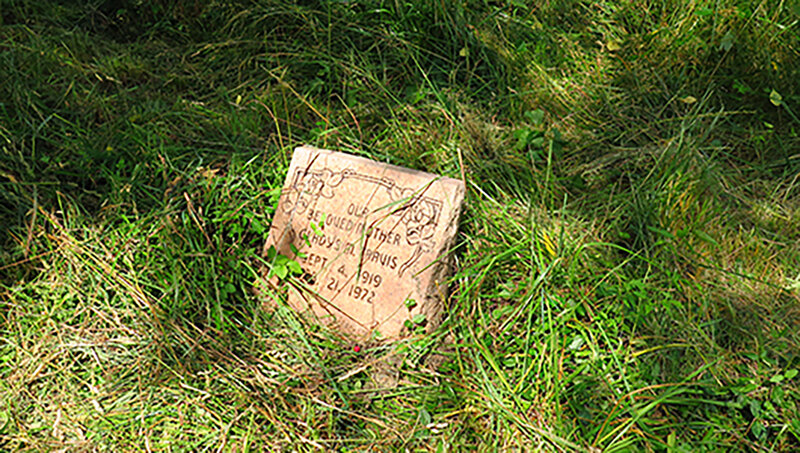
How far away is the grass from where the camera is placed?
1833 mm

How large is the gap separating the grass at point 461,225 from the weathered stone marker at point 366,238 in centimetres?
9

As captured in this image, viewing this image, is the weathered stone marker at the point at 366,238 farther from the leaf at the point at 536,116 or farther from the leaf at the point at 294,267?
the leaf at the point at 536,116

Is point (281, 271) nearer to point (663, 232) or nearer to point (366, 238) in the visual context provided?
point (366, 238)

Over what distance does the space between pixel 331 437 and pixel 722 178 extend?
170 centimetres

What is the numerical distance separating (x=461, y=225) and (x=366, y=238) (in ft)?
1.10

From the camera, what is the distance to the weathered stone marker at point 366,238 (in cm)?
211

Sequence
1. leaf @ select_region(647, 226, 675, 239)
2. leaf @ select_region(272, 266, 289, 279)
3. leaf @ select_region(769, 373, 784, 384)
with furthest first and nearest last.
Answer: leaf @ select_region(272, 266, 289, 279)
leaf @ select_region(647, 226, 675, 239)
leaf @ select_region(769, 373, 784, 384)

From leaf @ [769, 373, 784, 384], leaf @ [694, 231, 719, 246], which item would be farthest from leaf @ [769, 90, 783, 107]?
leaf @ [769, 373, 784, 384]

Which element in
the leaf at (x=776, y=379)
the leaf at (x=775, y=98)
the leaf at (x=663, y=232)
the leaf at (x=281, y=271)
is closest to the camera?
the leaf at (x=776, y=379)

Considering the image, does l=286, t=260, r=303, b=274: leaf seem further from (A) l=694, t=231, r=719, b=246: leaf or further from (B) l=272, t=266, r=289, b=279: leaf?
(A) l=694, t=231, r=719, b=246: leaf

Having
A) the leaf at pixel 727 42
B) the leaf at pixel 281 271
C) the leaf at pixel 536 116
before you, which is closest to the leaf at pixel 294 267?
the leaf at pixel 281 271

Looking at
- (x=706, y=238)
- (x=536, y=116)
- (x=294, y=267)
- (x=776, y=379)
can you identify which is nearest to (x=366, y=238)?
(x=294, y=267)

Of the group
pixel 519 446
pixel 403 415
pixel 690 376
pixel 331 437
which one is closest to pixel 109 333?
pixel 331 437

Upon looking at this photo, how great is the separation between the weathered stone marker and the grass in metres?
0.09
